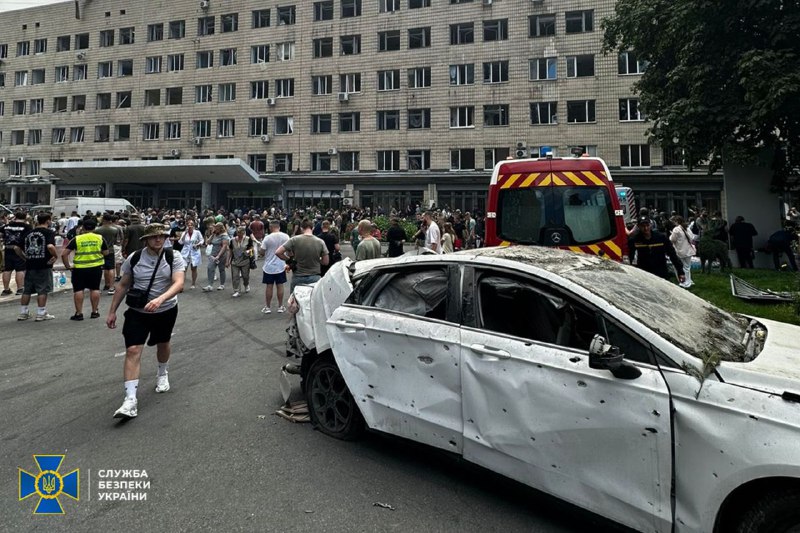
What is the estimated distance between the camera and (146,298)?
14.4ft

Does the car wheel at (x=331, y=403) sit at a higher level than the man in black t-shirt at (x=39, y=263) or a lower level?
lower

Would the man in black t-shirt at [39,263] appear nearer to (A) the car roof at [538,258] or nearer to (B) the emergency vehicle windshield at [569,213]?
(A) the car roof at [538,258]

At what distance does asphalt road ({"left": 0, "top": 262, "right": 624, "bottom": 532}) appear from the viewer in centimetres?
274

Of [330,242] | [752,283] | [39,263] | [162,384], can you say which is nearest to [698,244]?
[752,283]

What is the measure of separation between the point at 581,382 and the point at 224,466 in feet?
8.36

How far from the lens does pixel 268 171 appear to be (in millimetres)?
37188

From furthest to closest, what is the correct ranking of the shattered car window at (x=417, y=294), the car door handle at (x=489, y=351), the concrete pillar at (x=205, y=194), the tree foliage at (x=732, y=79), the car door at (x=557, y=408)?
1. the concrete pillar at (x=205, y=194)
2. the tree foliage at (x=732, y=79)
3. the shattered car window at (x=417, y=294)
4. the car door handle at (x=489, y=351)
5. the car door at (x=557, y=408)

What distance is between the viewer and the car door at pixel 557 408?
222cm

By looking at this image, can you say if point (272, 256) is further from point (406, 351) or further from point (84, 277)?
point (406, 351)

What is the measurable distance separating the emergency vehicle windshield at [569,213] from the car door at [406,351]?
4046 mm

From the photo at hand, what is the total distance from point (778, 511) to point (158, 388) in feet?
16.6

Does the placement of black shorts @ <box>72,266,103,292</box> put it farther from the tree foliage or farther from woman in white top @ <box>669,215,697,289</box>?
the tree foliage

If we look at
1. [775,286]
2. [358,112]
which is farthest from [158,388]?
[358,112]

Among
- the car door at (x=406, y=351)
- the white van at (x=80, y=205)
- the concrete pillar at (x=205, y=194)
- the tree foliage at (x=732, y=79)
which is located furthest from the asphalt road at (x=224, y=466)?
the concrete pillar at (x=205, y=194)
